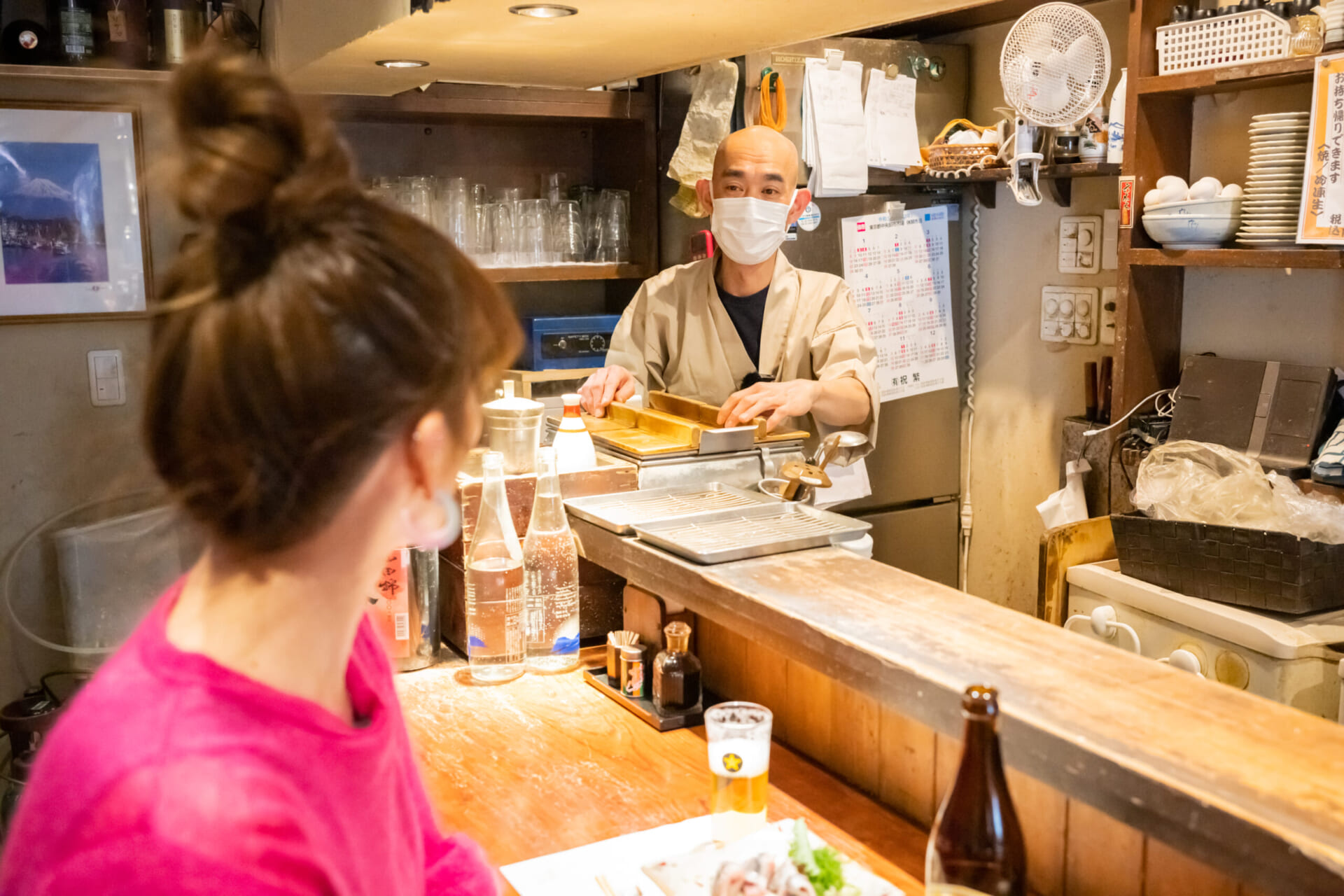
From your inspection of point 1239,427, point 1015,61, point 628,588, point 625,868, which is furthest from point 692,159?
point 625,868

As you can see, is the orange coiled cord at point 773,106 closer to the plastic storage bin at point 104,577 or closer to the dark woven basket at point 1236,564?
the dark woven basket at point 1236,564

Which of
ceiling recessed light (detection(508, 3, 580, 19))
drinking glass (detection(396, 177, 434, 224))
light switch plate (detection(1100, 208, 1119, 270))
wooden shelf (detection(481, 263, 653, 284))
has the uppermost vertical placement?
ceiling recessed light (detection(508, 3, 580, 19))

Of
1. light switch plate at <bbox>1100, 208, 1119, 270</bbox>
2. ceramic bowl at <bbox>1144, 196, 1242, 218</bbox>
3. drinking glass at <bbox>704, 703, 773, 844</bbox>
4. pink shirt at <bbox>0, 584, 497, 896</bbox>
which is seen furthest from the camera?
light switch plate at <bbox>1100, 208, 1119, 270</bbox>

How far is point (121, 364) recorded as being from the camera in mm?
3066

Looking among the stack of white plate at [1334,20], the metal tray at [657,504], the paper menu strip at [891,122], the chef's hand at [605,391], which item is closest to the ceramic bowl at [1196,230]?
the stack of white plate at [1334,20]

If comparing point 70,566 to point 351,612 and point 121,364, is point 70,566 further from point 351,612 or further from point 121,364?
point 351,612

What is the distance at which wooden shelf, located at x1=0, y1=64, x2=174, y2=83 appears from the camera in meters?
2.81

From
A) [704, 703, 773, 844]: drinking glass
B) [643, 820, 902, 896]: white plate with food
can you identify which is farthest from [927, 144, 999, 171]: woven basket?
Answer: [643, 820, 902, 896]: white plate with food

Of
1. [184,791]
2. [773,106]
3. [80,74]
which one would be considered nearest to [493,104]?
[773,106]

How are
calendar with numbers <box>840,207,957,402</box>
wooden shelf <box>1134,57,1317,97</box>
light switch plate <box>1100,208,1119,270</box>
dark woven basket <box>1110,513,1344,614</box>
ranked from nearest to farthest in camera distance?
1. dark woven basket <box>1110,513,1344,614</box>
2. wooden shelf <box>1134,57,1317,97</box>
3. light switch plate <box>1100,208,1119,270</box>
4. calendar with numbers <box>840,207,957,402</box>

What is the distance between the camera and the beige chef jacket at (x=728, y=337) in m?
3.01

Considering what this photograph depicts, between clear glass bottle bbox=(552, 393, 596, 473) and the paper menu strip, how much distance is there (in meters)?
1.86

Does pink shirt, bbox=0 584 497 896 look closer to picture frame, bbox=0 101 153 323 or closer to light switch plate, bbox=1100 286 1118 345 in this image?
picture frame, bbox=0 101 153 323

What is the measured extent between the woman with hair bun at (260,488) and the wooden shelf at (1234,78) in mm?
2434
